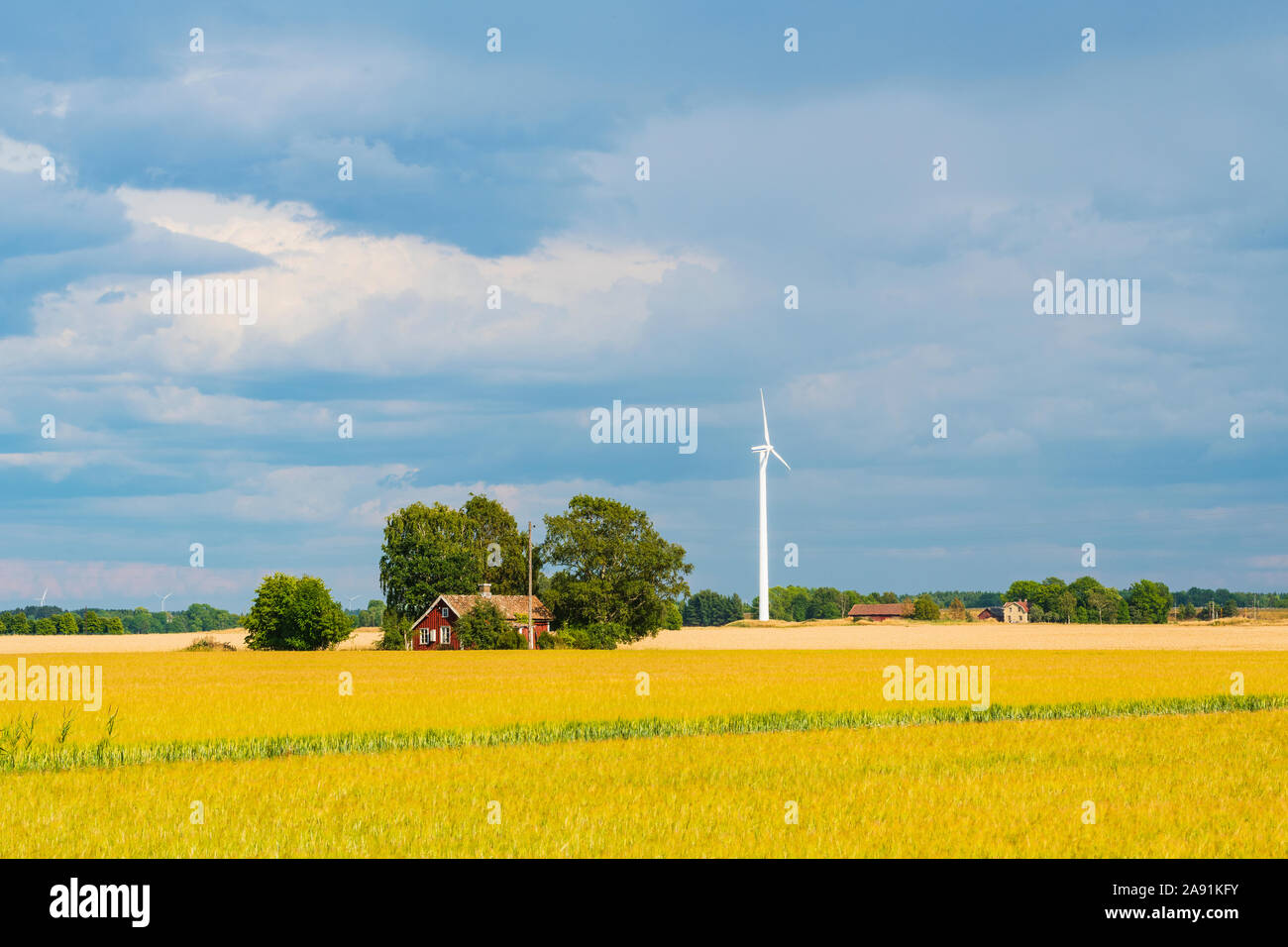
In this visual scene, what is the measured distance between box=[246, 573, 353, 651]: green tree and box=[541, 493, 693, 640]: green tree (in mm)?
23021

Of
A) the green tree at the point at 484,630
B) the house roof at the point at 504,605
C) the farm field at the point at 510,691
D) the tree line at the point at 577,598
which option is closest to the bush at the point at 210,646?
the tree line at the point at 577,598

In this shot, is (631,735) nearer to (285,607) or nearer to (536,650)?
(536,650)

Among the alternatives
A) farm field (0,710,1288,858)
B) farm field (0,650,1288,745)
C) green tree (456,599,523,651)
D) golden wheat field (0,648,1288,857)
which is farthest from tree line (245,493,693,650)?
farm field (0,710,1288,858)

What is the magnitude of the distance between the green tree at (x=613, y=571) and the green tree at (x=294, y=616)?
75.5ft

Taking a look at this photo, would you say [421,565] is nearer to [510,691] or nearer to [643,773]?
[510,691]

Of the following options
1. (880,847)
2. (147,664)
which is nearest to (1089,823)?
(880,847)

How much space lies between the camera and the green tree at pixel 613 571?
363ft

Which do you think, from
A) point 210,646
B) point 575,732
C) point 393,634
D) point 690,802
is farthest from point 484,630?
point 690,802

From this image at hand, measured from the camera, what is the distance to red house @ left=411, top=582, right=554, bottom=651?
113 meters

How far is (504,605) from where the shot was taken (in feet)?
381

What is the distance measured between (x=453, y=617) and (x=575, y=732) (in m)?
84.7

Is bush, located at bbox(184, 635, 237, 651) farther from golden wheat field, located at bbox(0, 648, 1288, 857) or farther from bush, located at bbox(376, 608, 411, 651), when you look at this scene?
golden wheat field, located at bbox(0, 648, 1288, 857)

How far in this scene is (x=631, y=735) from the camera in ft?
107

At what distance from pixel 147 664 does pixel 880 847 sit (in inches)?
3030
